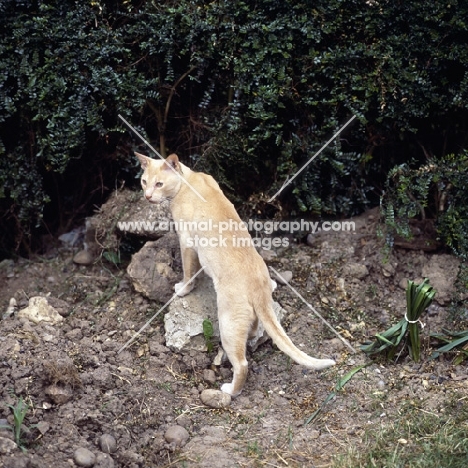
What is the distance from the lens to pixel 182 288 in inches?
199

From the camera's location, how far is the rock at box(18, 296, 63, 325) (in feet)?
16.6

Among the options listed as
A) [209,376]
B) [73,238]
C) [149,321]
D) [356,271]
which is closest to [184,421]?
[209,376]

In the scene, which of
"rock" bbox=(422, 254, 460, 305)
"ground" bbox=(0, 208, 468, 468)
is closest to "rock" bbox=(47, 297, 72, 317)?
"ground" bbox=(0, 208, 468, 468)

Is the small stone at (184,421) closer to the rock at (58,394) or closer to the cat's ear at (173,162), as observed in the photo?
the rock at (58,394)

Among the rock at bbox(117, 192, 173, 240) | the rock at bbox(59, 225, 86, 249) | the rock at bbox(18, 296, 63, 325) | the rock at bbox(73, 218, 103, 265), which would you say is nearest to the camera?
the rock at bbox(18, 296, 63, 325)

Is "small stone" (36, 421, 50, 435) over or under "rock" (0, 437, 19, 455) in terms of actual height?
under

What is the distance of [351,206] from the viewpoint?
6000mm

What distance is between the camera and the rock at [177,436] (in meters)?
4.10

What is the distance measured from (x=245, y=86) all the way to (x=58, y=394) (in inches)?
108

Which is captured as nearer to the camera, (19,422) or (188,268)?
(19,422)

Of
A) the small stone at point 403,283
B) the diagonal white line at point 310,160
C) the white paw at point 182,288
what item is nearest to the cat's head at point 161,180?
the white paw at point 182,288

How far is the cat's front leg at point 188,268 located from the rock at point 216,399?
0.86m

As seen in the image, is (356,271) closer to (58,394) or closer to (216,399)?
(216,399)

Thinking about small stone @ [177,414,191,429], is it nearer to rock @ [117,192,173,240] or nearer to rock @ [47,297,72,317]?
rock @ [47,297,72,317]
